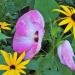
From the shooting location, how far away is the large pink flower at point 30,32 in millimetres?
757

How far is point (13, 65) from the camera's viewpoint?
79 cm

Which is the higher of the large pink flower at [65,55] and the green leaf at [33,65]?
the large pink flower at [65,55]

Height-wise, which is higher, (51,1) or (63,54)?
(51,1)

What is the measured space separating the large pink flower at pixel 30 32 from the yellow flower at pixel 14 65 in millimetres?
21

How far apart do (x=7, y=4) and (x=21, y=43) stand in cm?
51

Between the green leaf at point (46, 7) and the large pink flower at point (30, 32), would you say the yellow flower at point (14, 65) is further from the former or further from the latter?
the green leaf at point (46, 7)

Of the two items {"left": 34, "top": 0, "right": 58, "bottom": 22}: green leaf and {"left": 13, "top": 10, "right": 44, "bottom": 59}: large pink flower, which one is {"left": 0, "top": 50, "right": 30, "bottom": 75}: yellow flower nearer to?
{"left": 13, "top": 10, "right": 44, "bottom": 59}: large pink flower

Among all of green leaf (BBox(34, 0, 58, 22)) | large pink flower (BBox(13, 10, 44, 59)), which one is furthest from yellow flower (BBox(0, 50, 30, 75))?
green leaf (BBox(34, 0, 58, 22))

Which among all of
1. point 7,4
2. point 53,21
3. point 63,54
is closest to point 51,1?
point 53,21

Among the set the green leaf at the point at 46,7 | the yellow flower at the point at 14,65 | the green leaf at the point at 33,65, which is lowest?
the green leaf at the point at 33,65

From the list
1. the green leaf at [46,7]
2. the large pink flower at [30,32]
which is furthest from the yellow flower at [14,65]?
the green leaf at [46,7]

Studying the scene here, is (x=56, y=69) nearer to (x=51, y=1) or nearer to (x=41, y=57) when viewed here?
(x=41, y=57)

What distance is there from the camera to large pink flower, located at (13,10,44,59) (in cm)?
76

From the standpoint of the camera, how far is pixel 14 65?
0.79 metres
